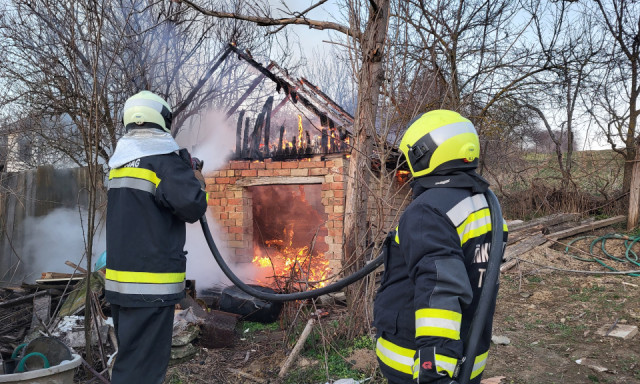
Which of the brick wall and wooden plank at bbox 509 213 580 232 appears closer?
the brick wall

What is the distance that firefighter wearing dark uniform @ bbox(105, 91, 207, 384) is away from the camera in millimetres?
2777

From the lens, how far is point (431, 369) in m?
1.53

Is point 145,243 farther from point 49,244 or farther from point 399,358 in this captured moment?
point 49,244

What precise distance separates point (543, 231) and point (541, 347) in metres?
5.67

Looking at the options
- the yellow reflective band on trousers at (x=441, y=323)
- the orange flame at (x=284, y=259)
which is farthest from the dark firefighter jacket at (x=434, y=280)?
the orange flame at (x=284, y=259)

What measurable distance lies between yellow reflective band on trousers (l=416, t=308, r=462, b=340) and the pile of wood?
711 cm

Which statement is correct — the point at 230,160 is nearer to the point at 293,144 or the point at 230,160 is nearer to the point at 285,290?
the point at 293,144

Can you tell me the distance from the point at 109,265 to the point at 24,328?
282 centimetres

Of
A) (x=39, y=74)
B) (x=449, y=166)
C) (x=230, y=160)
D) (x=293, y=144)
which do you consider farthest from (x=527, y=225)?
(x=39, y=74)

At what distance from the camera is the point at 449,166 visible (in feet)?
6.00

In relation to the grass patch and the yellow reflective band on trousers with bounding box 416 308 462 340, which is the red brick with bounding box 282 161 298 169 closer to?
the grass patch

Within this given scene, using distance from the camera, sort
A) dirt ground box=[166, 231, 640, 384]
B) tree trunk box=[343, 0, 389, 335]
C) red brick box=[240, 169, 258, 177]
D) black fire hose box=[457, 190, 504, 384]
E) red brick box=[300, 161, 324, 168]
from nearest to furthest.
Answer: black fire hose box=[457, 190, 504, 384] < dirt ground box=[166, 231, 640, 384] < tree trunk box=[343, 0, 389, 335] < red brick box=[300, 161, 324, 168] < red brick box=[240, 169, 258, 177]

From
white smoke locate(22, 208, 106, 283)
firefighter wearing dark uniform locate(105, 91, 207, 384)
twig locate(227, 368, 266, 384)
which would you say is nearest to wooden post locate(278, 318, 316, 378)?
twig locate(227, 368, 266, 384)

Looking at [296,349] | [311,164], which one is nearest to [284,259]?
[311,164]
